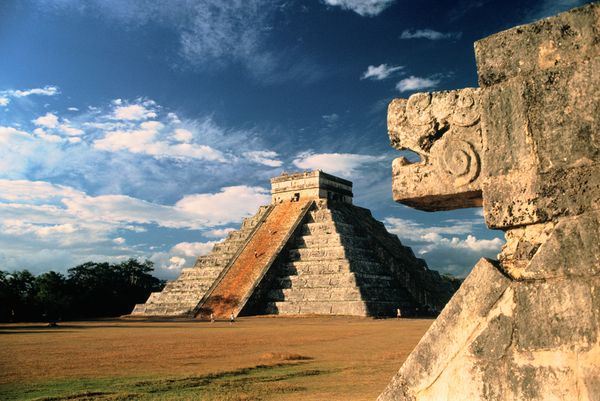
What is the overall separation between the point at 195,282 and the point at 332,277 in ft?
35.3

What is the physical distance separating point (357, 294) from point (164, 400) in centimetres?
2152

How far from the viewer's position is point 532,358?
7.49 ft

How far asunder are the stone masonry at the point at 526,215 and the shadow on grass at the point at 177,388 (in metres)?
4.21

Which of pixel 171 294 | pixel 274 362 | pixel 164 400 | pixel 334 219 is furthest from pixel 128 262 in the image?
pixel 164 400

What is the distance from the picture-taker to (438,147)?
2.97 meters

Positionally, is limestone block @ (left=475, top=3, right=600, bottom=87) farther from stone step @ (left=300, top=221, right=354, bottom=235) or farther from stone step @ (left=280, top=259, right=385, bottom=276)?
stone step @ (left=300, top=221, right=354, bottom=235)

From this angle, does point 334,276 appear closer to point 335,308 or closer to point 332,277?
point 332,277

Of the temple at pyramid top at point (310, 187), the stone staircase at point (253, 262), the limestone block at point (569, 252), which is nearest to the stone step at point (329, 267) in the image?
the stone staircase at point (253, 262)

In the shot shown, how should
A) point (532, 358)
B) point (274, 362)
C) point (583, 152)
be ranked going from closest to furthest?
point (532, 358) < point (583, 152) < point (274, 362)

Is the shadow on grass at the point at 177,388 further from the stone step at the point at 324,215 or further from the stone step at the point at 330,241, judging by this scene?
the stone step at the point at 324,215

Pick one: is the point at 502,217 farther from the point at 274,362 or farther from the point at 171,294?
the point at 171,294

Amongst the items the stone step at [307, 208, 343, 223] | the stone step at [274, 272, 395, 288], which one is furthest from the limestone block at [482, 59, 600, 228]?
Answer: the stone step at [307, 208, 343, 223]

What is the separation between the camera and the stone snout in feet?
9.27

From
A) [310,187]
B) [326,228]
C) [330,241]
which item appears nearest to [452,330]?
[330,241]
